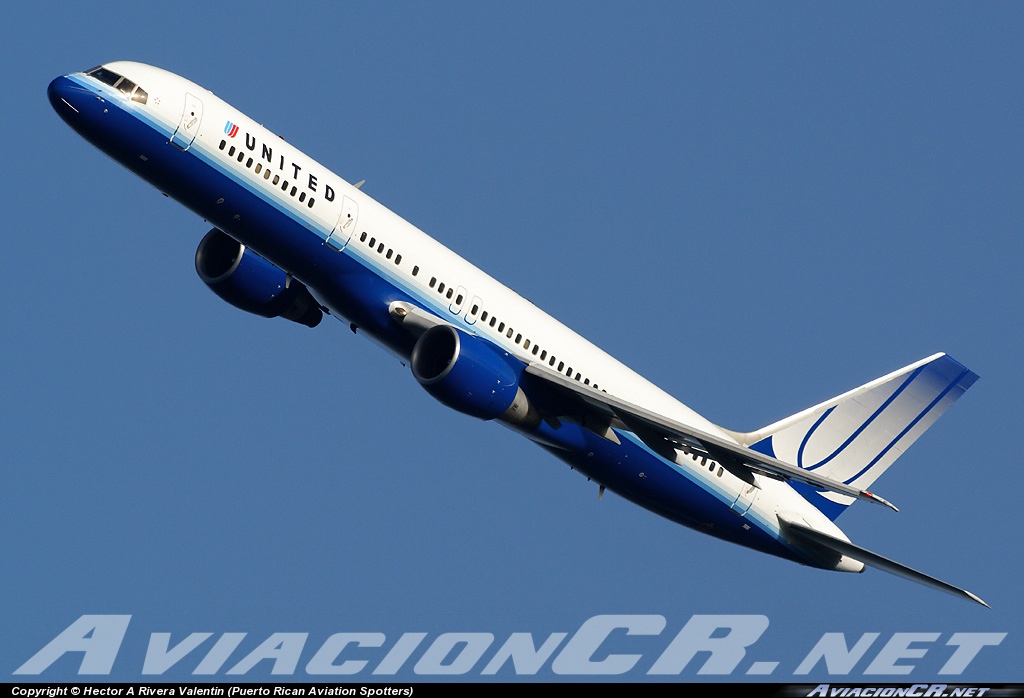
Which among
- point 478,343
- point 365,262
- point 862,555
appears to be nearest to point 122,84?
point 365,262

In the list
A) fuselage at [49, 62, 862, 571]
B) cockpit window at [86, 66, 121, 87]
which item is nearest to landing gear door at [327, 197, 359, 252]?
fuselage at [49, 62, 862, 571]

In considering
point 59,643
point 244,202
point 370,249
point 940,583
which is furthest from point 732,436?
point 59,643

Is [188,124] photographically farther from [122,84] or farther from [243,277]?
[243,277]

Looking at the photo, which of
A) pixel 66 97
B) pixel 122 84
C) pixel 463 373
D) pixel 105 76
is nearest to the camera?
pixel 66 97

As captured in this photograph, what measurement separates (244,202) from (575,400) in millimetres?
11572

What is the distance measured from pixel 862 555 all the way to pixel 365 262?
17962 millimetres

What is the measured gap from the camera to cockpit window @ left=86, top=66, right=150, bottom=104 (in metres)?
45.7

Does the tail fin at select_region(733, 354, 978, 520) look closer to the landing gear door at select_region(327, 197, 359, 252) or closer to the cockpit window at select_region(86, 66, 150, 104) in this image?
the landing gear door at select_region(327, 197, 359, 252)

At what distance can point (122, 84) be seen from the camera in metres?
45.8

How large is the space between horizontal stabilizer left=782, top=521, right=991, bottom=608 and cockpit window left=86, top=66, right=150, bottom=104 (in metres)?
24.6

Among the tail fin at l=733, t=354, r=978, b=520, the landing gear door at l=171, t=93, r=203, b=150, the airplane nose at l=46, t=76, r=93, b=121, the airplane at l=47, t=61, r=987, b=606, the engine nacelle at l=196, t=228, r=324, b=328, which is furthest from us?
the tail fin at l=733, t=354, r=978, b=520

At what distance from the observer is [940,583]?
48.4 meters

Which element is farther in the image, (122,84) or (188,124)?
(188,124)

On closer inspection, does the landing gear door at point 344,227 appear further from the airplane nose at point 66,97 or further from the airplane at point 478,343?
the airplane nose at point 66,97
